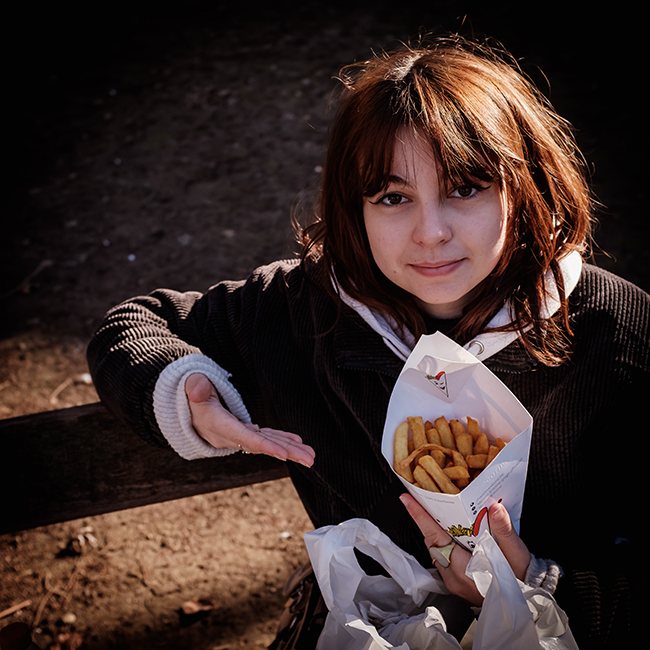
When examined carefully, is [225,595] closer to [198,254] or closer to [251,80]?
[198,254]

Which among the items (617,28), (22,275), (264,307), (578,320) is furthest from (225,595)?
(617,28)

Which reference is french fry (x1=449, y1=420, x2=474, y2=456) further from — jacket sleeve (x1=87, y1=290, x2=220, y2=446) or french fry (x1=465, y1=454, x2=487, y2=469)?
jacket sleeve (x1=87, y1=290, x2=220, y2=446)

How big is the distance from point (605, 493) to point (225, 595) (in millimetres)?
1584

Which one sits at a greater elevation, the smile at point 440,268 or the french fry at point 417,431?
the smile at point 440,268

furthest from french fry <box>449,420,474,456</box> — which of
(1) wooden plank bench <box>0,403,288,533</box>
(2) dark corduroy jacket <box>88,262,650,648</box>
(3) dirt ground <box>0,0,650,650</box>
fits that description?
(3) dirt ground <box>0,0,650,650</box>

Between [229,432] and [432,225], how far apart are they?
0.74 metres

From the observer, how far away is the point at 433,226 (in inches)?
51.9

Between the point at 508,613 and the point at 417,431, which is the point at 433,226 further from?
the point at 508,613

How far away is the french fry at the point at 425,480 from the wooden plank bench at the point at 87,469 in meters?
0.78

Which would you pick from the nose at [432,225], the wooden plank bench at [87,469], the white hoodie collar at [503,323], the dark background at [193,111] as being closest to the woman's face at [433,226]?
the nose at [432,225]

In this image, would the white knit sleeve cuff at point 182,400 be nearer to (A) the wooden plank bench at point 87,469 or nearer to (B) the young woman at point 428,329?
(B) the young woman at point 428,329

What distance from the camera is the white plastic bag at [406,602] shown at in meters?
1.21

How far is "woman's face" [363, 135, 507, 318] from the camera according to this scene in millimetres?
1330

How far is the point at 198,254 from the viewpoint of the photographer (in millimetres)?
3883
